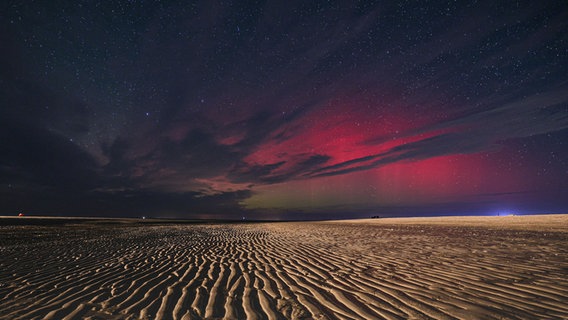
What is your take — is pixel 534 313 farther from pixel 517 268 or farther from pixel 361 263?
pixel 361 263

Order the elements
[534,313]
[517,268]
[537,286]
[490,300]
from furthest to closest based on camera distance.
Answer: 1. [517,268]
2. [537,286]
3. [490,300]
4. [534,313]

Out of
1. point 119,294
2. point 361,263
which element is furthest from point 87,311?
point 361,263

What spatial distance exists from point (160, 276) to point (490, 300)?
5.99 meters

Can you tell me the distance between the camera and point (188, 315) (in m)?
3.53

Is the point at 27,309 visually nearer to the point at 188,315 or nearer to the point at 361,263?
the point at 188,315

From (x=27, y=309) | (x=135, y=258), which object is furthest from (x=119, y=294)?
(x=135, y=258)

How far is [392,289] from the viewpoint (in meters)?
4.41

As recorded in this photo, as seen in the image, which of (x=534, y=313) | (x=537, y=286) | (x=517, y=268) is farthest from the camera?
(x=517, y=268)

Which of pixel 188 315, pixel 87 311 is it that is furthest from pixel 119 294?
pixel 188 315

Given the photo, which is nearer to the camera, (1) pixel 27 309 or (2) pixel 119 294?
(1) pixel 27 309

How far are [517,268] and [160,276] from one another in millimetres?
7693

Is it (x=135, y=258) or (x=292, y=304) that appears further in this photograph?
(x=135, y=258)

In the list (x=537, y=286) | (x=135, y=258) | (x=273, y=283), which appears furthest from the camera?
(x=135, y=258)

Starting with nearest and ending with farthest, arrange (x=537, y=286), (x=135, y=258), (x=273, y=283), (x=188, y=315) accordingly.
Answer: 1. (x=188, y=315)
2. (x=537, y=286)
3. (x=273, y=283)
4. (x=135, y=258)
